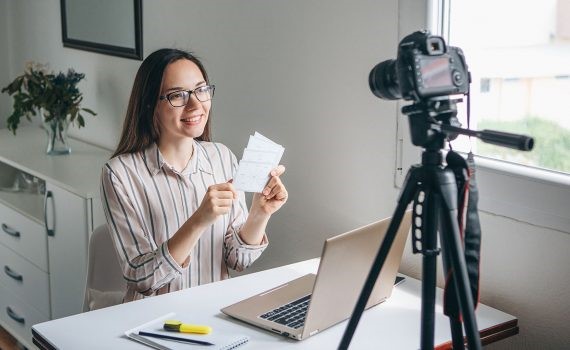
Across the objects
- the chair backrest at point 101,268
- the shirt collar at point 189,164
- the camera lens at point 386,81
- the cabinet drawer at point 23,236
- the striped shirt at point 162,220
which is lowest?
the cabinet drawer at point 23,236

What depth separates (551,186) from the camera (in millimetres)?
1760

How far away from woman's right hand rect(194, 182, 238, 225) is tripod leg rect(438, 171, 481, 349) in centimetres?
68

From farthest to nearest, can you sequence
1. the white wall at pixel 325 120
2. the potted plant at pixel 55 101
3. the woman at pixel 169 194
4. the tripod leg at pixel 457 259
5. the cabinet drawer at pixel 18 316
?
the potted plant at pixel 55 101 → the cabinet drawer at pixel 18 316 → the woman at pixel 169 194 → the white wall at pixel 325 120 → the tripod leg at pixel 457 259

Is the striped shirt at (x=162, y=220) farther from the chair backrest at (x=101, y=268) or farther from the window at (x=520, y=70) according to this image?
the window at (x=520, y=70)

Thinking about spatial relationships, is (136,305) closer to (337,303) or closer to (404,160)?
(337,303)

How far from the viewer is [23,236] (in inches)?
125

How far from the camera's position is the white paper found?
1.93 metres

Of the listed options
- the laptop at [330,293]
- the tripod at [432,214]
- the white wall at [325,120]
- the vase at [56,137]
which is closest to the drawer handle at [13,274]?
the vase at [56,137]

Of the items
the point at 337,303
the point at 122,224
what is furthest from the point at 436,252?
the point at 122,224

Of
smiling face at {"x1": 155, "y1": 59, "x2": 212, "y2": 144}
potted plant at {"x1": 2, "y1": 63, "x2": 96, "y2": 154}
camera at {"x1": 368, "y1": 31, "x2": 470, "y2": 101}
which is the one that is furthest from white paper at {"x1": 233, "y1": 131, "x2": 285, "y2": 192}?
potted plant at {"x1": 2, "y1": 63, "x2": 96, "y2": 154}

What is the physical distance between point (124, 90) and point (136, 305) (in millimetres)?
1549

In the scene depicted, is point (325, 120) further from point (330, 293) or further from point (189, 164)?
point (330, 293)

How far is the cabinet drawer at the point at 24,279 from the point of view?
310 centimetres

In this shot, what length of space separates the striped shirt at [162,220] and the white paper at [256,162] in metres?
0.23
